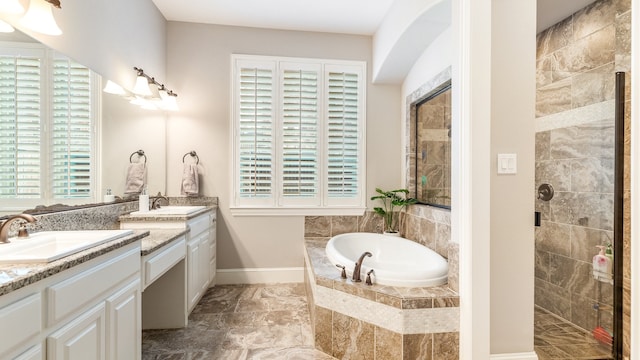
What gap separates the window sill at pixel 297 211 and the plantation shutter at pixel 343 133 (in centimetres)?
15

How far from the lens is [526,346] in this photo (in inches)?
67.9

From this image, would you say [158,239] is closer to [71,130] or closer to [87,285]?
[87,285]

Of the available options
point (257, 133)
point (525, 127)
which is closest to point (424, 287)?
point (525, 127)

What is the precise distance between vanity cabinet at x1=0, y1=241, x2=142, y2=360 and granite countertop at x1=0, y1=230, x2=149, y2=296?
27 mm

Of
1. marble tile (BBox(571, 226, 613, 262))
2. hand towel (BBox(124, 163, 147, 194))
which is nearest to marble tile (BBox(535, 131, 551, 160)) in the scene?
marble tile (BBox(571, 226, 613, 262))

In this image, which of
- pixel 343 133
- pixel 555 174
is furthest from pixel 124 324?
pixel 555 174

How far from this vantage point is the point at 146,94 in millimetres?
2588

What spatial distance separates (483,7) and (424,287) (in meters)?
1.69

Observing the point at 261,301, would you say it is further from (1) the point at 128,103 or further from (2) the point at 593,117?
(2) the point at 593,117

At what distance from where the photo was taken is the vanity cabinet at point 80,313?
882 mm

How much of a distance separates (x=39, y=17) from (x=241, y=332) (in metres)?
2.30

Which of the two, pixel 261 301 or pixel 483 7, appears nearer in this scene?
pixel 483 7

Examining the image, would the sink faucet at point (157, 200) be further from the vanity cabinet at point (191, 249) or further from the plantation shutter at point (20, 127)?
the plantation shutter at point (20, 127)

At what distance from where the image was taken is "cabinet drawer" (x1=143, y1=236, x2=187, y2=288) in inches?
65.7
